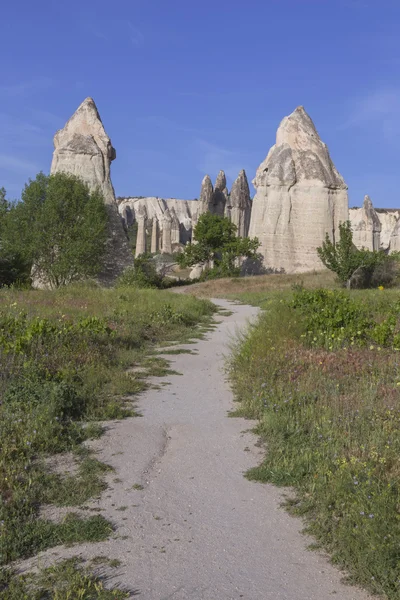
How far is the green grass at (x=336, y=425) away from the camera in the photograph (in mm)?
3379

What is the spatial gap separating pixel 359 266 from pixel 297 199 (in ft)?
40.0

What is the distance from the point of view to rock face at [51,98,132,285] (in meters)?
33.4

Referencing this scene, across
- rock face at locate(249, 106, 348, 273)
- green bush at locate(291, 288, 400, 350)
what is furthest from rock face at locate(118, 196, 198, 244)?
green bush at locate(291, 288, 400, 350)

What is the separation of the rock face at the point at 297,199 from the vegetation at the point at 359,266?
8.41m

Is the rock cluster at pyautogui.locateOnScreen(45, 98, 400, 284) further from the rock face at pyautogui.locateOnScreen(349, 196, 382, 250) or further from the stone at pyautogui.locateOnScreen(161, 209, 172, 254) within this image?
the stone at pyautogui.locateOnScreen(161, 209, 172, 254)

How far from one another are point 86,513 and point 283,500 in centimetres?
155

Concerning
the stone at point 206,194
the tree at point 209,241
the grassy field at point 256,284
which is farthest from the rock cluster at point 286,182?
the stone at point 206,194

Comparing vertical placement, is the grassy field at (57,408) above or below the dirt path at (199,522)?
above

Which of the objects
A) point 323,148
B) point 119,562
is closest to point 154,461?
point 119,562

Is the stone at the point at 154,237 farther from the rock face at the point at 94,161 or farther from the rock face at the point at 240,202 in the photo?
the rock face at the point at 94,161

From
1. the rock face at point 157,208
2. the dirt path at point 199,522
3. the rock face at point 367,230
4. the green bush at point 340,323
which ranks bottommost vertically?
the dirt path at point 199,522

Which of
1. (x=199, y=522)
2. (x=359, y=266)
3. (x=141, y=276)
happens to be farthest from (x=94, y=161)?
(x=199, y=522)

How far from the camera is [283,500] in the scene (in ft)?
14.0

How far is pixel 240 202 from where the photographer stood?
6975 cm
